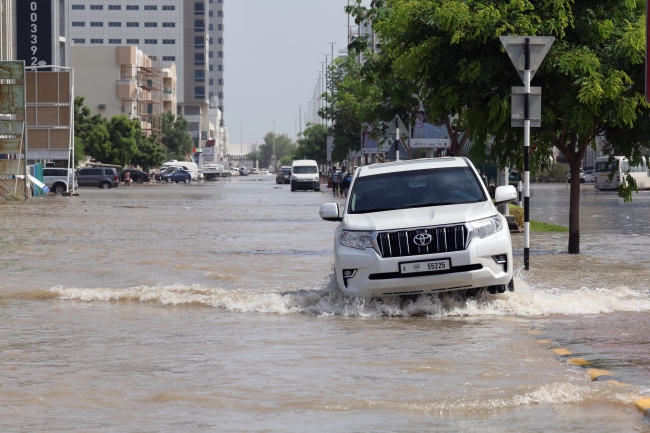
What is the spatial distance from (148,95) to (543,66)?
146 meters

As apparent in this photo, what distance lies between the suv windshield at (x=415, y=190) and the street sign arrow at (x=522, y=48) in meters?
3.58

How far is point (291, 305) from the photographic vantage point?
1327cm

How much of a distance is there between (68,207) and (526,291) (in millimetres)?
35201

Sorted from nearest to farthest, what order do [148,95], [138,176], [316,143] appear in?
[138,176]
[316,143]
[148,95]

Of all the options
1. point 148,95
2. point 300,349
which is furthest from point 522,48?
point 148,95

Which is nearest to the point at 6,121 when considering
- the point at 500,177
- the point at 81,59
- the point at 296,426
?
the point at 500,177

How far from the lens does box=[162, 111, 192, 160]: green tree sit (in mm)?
164625

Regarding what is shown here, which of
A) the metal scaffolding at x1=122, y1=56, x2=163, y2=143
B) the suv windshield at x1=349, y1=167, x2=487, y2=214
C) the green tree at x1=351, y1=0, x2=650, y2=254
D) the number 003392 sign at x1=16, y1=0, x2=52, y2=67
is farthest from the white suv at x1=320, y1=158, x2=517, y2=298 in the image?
the metal scaffolding at x1=122, y1=56, x2=163, y2=143

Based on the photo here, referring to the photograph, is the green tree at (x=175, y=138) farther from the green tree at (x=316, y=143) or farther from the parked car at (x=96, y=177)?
the parked car at (x=96, y=177)

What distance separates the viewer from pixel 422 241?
11953mm

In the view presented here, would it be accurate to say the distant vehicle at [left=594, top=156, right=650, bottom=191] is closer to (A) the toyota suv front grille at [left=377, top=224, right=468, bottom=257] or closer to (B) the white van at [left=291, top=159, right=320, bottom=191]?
(B) the white van at [left=291, top=159, right=320, bottom=191]

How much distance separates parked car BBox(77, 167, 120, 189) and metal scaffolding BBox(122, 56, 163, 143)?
6272cm

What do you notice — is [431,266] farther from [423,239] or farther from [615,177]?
[615,177]

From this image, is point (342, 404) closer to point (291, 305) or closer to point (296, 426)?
point (296, 426)
